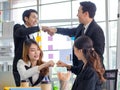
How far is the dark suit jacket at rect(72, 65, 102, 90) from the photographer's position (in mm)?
1926

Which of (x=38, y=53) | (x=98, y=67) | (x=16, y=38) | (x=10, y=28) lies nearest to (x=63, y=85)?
(x=98, y=67)

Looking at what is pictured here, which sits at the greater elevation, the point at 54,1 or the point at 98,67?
the point at 54,1

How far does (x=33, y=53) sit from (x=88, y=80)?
2.36 ft

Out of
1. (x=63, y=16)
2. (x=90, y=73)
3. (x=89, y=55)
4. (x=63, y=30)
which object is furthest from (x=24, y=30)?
(x=63, y=16)

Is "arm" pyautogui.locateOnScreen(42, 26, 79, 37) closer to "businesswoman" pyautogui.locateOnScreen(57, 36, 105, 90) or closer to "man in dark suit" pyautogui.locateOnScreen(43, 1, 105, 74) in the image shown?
"man in dark suit" pyautogui.locateOnScreen(43, 1, 105, 74)

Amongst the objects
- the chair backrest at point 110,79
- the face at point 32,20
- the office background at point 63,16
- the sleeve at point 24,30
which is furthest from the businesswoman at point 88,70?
the office background at point 63,16

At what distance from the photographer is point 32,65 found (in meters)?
2.53

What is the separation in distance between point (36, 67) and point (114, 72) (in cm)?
68

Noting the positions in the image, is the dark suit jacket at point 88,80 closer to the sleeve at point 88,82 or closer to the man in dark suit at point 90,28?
the sleeve at point 88,82

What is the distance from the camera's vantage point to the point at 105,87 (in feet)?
8.21

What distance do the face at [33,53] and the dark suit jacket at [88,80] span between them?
60 cm

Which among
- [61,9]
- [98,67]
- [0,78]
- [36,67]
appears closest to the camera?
[98,67]

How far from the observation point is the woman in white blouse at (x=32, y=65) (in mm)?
2406

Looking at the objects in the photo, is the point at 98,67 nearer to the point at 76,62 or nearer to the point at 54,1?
the point at 76,62
